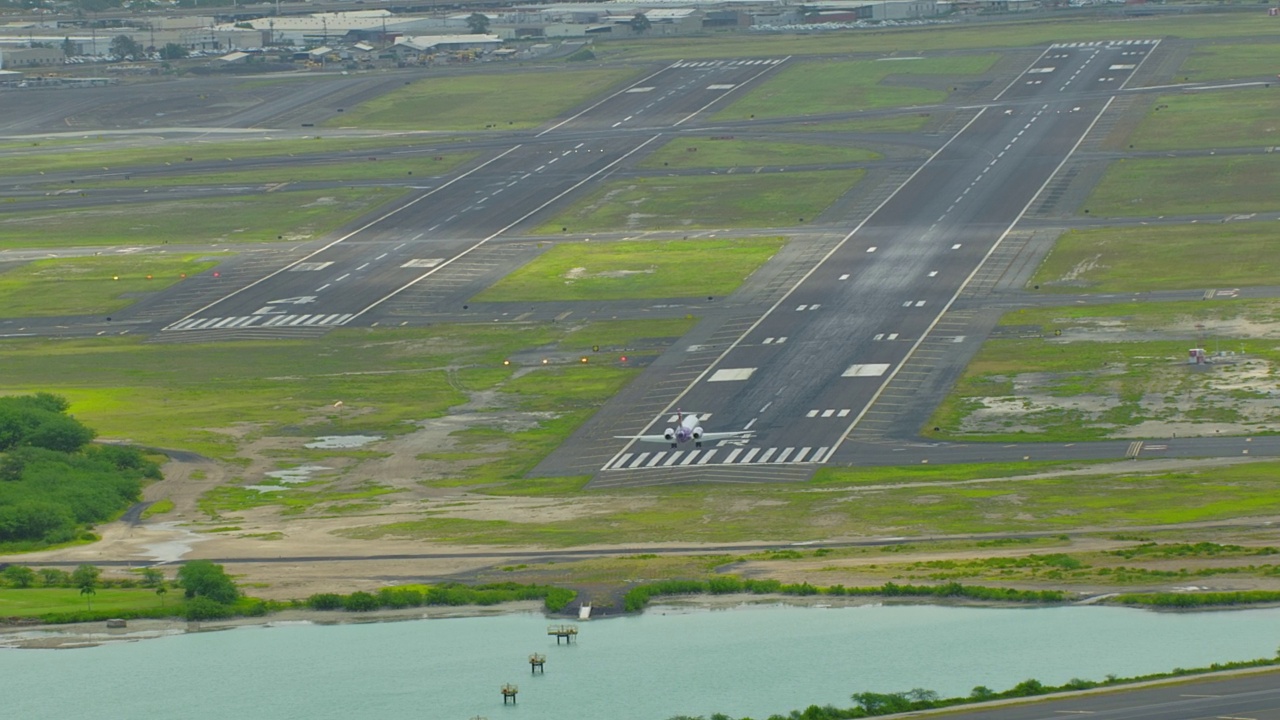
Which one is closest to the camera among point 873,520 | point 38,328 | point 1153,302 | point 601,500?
point 873,520

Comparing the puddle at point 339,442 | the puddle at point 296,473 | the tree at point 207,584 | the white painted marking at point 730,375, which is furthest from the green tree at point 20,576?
the white painted marking at point 730,375

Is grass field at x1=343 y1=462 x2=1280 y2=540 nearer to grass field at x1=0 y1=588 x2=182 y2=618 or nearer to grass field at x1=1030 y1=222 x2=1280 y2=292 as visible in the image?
grass field at x1=0 y1=588 x2=182 y2=618

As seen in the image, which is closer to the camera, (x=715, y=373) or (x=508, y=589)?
(x=508, y=589)

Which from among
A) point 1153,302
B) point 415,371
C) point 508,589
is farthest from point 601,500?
point 1153,302

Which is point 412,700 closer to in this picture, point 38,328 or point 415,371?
point 415,371

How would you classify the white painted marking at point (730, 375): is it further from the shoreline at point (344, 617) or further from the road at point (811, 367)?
the shoreline at point (344, 617)

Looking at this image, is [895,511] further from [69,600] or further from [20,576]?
[20,576]
